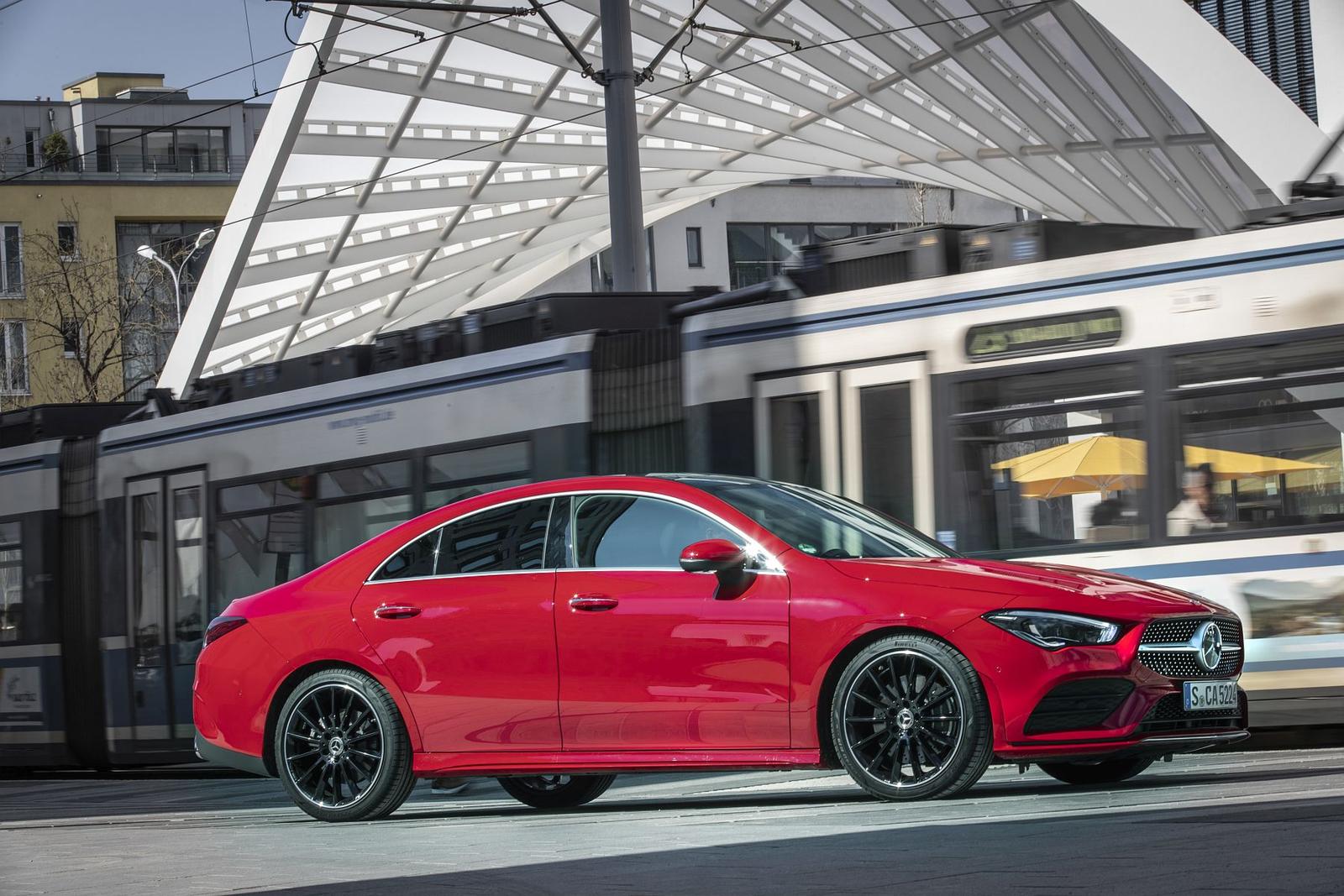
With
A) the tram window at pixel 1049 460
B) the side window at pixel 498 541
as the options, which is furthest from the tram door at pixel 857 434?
the side window at pixel 498 541

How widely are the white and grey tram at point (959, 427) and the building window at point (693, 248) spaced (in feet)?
139

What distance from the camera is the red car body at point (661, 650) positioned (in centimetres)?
724

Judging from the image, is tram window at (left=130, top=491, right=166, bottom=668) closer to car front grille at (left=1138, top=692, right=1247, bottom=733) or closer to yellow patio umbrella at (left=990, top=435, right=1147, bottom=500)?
yellow patio umbrella at (left=990, top=435, right=1147, bottom=500)

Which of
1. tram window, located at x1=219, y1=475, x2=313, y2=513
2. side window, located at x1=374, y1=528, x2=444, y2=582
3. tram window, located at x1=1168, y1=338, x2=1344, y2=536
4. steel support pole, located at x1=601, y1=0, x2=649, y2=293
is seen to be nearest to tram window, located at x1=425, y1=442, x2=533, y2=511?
tram window, located at x1=219, y1=475, x2=313, y2=513

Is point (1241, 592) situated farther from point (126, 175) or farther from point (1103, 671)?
point (126, 175)

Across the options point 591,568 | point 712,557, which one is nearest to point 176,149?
point 591,568

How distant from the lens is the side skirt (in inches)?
300

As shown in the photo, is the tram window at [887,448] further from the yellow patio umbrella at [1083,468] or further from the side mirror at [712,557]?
the side mirror at [712,557]

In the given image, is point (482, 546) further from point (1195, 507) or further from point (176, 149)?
point (176, 149)

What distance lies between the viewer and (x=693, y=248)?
→ 2277 inches

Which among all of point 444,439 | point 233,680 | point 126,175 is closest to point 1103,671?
point 233,680

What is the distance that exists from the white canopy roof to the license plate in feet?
51.8

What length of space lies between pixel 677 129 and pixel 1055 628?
1213 inches

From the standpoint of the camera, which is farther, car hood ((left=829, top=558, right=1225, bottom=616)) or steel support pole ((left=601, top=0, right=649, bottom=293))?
steel support pole ((left=601, top=0, right=649, bottom=293))
